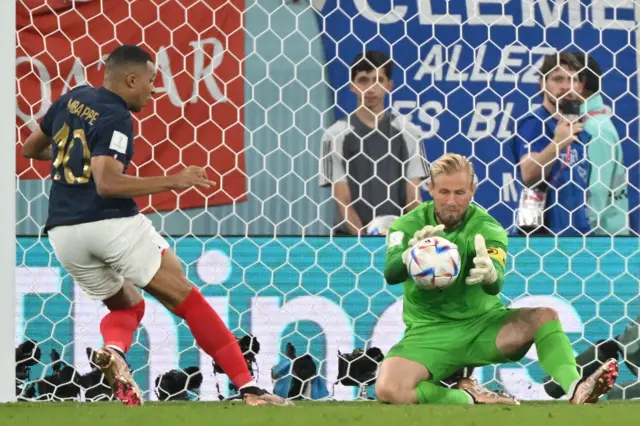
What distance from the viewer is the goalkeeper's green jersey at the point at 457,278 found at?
10.5 feet

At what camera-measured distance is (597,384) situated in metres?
2.92

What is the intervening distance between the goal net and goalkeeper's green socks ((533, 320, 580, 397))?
79 cm

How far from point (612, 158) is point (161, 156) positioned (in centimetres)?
151

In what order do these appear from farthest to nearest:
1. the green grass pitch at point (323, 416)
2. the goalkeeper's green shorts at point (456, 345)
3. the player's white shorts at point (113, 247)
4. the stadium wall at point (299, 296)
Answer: the stadium wall at point (299, 296) < the goalkeeper's green shorts at point (456, 345) < the player's white shorts at point (113, 247) < the green grass pitch at point (323, 416)

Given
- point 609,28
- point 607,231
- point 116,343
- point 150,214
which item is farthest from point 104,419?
point 609,28

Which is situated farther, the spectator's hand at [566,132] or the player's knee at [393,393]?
the spectator's hand at [566,132]

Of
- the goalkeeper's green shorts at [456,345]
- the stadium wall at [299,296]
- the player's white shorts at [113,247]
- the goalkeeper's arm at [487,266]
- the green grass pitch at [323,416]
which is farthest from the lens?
the stadium wall at [299,296]

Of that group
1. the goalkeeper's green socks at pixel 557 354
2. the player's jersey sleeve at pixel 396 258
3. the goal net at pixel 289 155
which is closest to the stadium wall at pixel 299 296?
the goal net at pixel 289 155

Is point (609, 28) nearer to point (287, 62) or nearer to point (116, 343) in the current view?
point (287, 62)

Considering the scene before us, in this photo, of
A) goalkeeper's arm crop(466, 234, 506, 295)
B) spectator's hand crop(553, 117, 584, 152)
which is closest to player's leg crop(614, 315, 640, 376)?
spectator's hand crop(553, 117, 584, 152)

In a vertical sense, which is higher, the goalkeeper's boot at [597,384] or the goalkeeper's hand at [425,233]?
the goalkeeper's hand at [425,233]

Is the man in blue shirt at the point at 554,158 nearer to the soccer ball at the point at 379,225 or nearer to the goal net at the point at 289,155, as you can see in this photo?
Answer: the goal net at the point at 289,155

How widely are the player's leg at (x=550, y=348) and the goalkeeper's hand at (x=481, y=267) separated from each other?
10.2 inches

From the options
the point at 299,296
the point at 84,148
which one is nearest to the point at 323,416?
the point at 84,148
